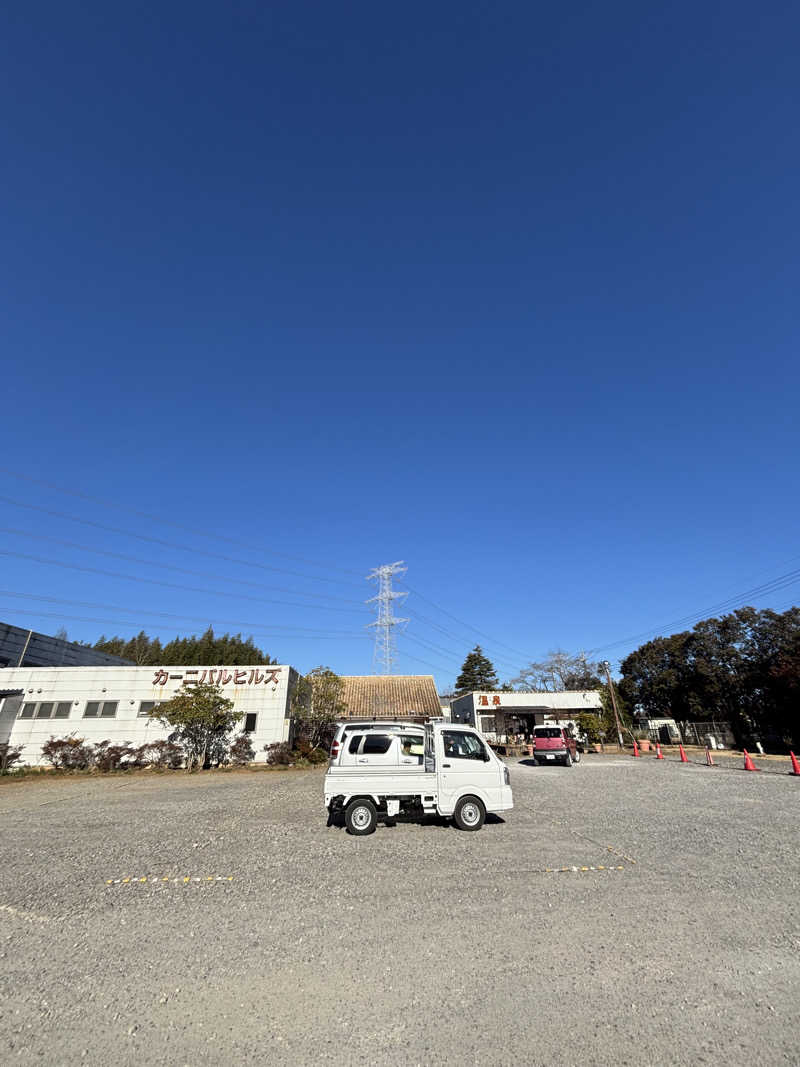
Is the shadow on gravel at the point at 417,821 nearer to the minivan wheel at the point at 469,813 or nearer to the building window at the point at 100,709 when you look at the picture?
the minivan wheel at the point at 469,813

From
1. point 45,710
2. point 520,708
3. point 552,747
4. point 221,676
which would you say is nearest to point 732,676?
point 520,708

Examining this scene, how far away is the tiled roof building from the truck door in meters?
23.5

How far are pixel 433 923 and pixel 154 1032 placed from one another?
3013 mm

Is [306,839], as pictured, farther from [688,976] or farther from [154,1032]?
A: [688,976]

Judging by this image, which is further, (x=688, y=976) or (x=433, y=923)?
(x=433, y=923)

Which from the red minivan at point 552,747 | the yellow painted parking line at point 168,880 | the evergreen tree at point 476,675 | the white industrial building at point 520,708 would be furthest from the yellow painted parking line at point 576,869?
the evergreen tree at point 476,675

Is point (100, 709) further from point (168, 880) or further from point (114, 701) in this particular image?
point (168, 880)

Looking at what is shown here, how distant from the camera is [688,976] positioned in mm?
4277

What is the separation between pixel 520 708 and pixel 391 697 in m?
10.2

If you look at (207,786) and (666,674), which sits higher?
(666,674)

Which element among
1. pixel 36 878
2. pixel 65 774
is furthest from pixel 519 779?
pixel 65 774

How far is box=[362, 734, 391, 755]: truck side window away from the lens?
32.6ft

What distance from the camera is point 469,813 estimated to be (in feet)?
32.3

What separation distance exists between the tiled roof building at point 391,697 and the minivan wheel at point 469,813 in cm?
2335
